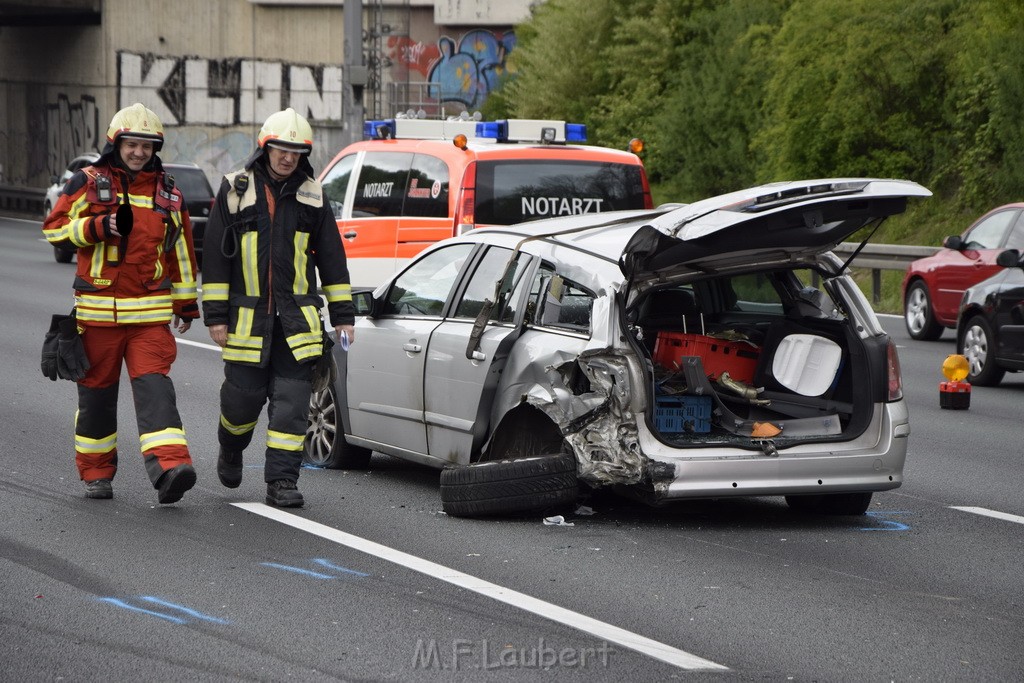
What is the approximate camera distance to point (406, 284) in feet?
28.6

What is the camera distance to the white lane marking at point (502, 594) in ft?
17.4

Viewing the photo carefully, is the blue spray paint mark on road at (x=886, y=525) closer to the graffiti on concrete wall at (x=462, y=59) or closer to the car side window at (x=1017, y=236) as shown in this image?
the car side window at (x=1017, y=236)

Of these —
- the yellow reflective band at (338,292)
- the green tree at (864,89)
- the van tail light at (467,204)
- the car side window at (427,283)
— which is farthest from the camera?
the green tree at (864,89)

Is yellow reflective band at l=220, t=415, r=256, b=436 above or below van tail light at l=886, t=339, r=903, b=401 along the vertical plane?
below

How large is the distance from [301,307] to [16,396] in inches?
205

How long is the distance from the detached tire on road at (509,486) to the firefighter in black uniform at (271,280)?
2.65 ft

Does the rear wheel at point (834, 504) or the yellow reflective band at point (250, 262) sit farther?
the rear wheel at point (834, 504)

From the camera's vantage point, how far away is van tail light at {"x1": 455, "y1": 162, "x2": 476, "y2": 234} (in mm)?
12633

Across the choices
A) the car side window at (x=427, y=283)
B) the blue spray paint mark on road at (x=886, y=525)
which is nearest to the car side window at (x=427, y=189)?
the car side window at (x=427, y=283)

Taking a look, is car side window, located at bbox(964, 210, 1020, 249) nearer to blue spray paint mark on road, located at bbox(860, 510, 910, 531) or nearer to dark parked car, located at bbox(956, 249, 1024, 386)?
dark parked car, located at bbox(956, 249, 1024, 386)

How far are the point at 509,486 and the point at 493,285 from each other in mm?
1183

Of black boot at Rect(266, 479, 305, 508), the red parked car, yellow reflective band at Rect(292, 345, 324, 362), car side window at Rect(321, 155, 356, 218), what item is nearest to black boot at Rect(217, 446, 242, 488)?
black boot at Rect(266, 479, 305, 508)

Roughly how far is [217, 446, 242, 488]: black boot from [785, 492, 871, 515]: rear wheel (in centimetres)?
274

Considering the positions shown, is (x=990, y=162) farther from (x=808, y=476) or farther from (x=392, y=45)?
(x=392, y=45)
